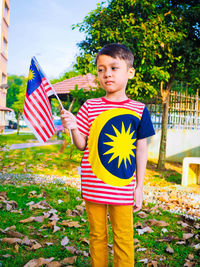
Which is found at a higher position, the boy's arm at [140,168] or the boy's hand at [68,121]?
the boy's hand at [68,121]

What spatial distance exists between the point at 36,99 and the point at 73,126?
1.53ft

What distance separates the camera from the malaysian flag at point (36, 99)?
2.08 metres

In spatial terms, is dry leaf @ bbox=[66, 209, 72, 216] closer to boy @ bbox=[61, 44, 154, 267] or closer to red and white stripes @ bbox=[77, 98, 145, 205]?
boy @ bbox=[61, 44, 154, 267]

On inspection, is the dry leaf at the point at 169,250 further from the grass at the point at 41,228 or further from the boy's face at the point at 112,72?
the boy's face at the point at 112,72

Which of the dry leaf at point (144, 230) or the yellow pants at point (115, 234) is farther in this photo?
the dry leaf at point (144, 230)

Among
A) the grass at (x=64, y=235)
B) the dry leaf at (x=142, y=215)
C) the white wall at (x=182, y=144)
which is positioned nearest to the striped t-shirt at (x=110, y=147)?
the grass at (x=64, y=235)

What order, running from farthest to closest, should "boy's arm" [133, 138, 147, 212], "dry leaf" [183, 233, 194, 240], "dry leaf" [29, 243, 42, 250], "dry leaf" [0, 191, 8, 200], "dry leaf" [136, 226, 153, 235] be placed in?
"dry leaf" [0, 191, 8, 200] → "dry leaf" [136, 226, 153, 235] → "dry leaf" [183, 233, 194, 240] → "dry leaf" [29, 243, 42, 250] → "boy's arm" [133, 138, 147, 212]

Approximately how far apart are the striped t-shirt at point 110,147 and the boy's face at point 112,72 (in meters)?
0.12

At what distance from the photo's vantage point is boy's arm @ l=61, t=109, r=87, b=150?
180cm

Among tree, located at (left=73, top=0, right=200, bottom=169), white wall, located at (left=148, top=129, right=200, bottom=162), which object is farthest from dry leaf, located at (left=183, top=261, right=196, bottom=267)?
white wall, located at (left=148, top=129, right=200, bottom=162)

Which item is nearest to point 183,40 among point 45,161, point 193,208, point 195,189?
point 195,189

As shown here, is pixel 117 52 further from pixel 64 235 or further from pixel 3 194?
pixel 3 194

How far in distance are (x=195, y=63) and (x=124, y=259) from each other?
7.10m

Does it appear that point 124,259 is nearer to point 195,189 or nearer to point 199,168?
point 195,189
